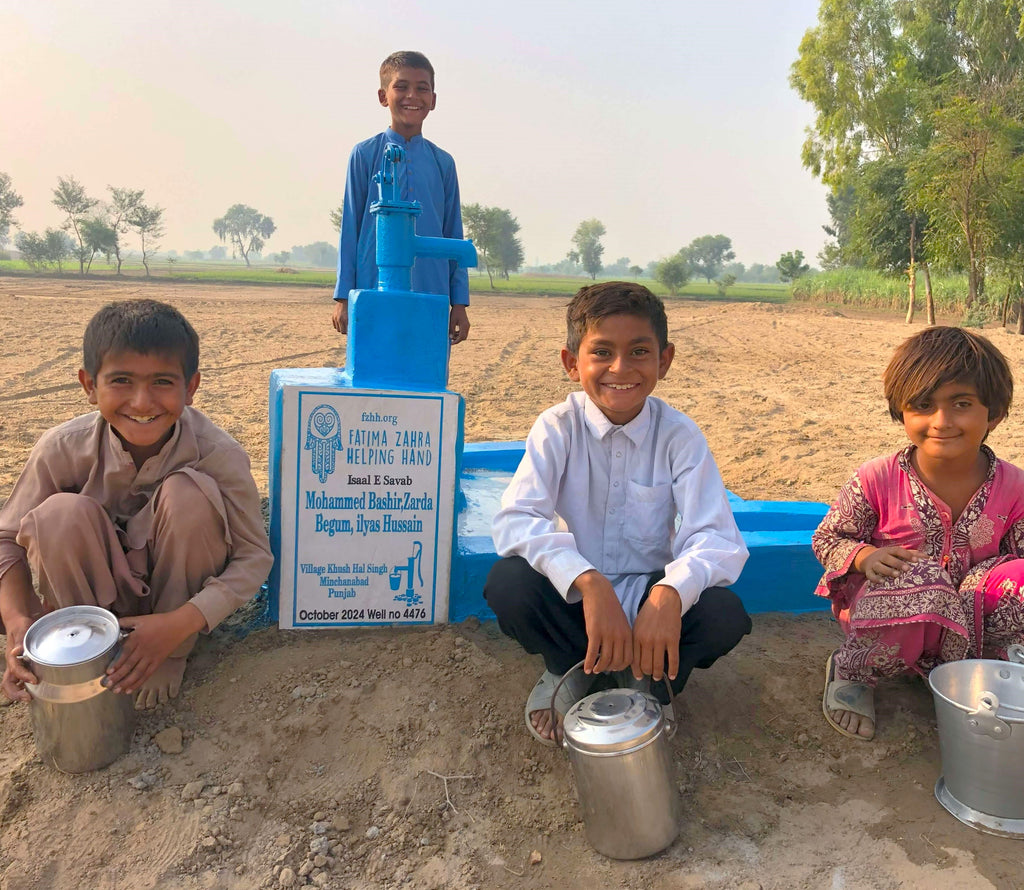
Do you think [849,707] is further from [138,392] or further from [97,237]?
[97,237]

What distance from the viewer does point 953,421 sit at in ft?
7.15

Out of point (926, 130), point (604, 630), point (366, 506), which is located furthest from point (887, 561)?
point (926, 130)

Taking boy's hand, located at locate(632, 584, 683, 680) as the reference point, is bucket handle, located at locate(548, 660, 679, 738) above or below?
below

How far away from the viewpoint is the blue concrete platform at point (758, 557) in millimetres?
2682

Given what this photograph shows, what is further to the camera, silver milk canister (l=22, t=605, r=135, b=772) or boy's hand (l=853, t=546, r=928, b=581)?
boy's hand (l=853, t=546, r=928, b=581)

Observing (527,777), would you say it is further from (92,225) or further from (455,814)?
(92,225)

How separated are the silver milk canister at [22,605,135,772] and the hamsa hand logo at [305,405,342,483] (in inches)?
28.2

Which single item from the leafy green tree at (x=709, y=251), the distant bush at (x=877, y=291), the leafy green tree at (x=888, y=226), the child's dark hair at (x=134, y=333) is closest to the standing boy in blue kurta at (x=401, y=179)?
the child's dark hair at (x=134, y=333)

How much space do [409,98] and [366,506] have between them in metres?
1.86

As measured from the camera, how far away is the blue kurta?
340cm


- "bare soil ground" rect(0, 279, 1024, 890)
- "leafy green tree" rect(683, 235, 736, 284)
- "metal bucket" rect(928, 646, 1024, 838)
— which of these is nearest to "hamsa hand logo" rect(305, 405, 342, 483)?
"bare soil ground" rect(0, 279, 1024, 890)

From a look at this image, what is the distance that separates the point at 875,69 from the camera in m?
26.5

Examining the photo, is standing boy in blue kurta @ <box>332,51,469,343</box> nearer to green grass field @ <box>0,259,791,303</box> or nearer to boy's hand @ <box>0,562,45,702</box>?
boy's hand @ <box>0,562,45,702</box>

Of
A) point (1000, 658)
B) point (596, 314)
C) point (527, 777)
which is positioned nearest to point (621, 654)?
point (527, 777)
